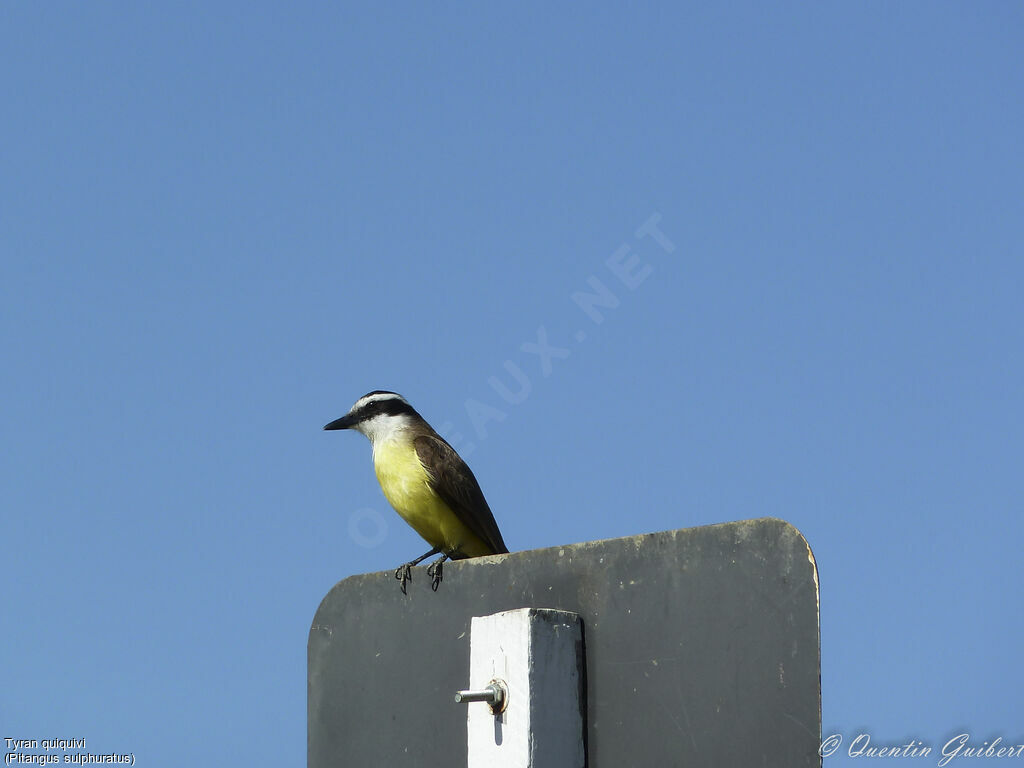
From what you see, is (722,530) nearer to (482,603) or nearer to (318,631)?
(482,603)

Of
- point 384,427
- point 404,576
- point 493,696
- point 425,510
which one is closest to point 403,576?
point 404,576

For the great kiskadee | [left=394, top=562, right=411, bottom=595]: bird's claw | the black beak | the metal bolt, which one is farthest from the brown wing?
the metal bolt

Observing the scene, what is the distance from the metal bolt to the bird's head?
5.21 meters

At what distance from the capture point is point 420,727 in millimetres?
3629

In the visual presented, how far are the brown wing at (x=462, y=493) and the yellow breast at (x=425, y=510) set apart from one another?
41mm

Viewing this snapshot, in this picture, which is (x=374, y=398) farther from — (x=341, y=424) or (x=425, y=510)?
(x=425, y=510)

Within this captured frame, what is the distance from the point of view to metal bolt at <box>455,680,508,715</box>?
327 cm

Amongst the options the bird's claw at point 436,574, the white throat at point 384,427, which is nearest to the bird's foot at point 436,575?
the bird's claw at point 436,574

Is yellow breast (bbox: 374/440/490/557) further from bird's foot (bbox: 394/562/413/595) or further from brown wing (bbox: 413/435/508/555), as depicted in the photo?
bird's foot (bbox: 394/562/413/595)

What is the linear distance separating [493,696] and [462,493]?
4.24 meters

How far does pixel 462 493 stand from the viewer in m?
7.50

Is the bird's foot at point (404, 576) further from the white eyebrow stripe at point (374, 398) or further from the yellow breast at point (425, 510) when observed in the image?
the white eyebrow stripe at point (374, 398)

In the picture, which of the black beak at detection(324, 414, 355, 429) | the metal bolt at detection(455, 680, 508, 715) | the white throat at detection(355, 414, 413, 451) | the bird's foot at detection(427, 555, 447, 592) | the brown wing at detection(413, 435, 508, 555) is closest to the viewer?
the metal bolt at detection(455, 680, 508, 715)

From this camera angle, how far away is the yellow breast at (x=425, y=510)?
7.46m
